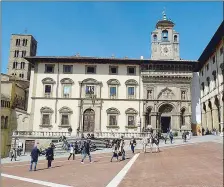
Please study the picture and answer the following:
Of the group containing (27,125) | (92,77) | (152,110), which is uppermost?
(92,77)

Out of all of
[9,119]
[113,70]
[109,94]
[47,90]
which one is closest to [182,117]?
[109,94]

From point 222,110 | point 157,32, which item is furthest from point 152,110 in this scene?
point 157,32

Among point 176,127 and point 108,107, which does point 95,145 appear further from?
point 176,127

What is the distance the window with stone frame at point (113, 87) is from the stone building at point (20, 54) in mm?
42088

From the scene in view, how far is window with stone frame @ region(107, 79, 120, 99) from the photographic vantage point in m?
41.5

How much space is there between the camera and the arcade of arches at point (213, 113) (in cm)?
3556

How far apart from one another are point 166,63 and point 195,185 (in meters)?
32.4

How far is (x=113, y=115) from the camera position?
134 feet

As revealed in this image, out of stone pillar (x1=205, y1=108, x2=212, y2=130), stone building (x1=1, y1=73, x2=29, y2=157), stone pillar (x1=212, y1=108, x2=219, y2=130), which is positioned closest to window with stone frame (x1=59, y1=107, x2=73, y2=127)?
stone building (x1=1, y1=73, x2=29, y2=157)

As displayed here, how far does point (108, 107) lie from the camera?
41094mm

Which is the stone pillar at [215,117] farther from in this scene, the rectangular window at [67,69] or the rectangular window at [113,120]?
the rectangular window at [67,69]

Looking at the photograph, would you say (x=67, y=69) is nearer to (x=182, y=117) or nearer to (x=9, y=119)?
(x=9, y=119)

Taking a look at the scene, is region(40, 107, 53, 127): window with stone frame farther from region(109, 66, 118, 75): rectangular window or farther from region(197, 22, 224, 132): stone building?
region(197, 22, 224, 132): stone building

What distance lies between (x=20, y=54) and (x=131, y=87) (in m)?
46.9
